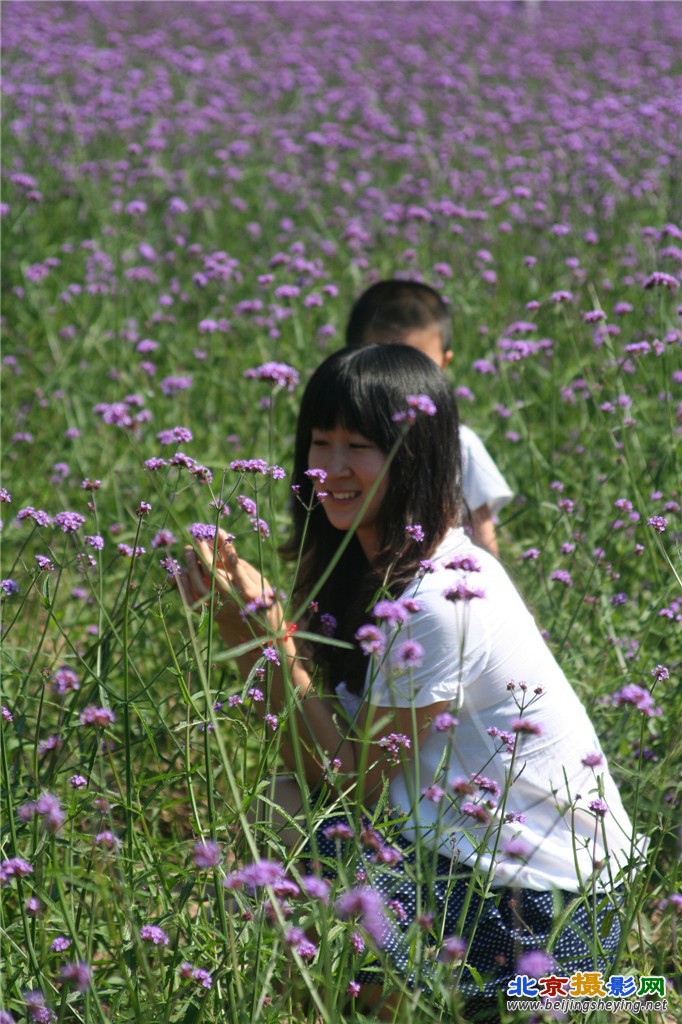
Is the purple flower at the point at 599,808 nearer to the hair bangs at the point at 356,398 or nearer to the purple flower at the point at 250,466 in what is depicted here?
the purple flower at the point at 250,466

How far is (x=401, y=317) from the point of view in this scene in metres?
3.16

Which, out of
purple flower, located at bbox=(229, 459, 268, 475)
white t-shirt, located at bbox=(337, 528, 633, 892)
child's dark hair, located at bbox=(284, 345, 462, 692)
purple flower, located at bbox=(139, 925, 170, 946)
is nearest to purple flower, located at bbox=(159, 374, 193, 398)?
child's dark hair, located at bbox=(284, 345, 462, 692)

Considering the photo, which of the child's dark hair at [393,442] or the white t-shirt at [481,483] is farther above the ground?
the child's dark hair at [393,442]

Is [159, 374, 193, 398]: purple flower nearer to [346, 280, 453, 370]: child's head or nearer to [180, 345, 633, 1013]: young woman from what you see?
[346, 280, 453, 370]: child's head

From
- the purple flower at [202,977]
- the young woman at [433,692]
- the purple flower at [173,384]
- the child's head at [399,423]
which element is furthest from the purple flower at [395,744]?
the purple flower at [173,384]

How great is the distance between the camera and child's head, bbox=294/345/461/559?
6.84 ft

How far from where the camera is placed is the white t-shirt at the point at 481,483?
286cm

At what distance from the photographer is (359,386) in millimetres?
2096

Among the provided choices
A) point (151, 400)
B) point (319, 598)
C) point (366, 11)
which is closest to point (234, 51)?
point (366, 11)

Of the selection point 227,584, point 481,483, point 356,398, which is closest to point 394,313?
point 481,483

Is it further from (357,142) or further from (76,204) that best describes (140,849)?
(357,142)

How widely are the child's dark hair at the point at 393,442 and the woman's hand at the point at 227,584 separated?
0.20 metres

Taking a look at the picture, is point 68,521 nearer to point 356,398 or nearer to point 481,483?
point 356,398

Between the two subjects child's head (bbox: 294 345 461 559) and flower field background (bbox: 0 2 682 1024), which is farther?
child's head (bbox: 294 345 461 559)
